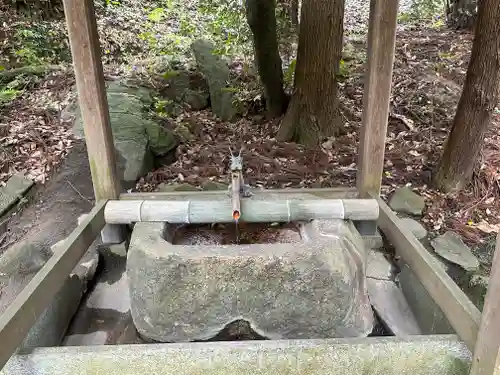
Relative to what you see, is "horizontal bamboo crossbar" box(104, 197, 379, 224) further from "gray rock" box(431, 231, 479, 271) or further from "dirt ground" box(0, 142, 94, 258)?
"dirt ground" box(0, 142, 94, 258)

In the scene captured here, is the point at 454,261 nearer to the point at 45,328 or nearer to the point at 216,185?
the point at 216,185

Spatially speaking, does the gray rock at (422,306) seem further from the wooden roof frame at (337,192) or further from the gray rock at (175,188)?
the gray rock at (175,188)

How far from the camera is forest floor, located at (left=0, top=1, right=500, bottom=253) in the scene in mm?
4223

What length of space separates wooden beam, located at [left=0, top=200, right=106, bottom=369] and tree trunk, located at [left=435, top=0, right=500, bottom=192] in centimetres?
320

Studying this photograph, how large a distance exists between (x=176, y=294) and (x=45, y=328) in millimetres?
766

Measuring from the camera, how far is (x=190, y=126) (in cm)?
589

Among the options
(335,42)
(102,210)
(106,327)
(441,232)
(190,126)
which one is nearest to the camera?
(106,327)

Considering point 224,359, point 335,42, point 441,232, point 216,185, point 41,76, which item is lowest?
point 441,232

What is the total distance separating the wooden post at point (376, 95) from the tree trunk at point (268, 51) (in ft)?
10.2

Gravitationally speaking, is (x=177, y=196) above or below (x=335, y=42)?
below

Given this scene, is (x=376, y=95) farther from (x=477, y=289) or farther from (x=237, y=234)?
(x=477, y=289)

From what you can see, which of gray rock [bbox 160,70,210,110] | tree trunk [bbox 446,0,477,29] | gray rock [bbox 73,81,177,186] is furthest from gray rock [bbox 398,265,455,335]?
tree trunk [bbox 446,0,477,29]

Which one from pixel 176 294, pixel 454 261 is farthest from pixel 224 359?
pixel 454 261

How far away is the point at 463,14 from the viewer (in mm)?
8391
